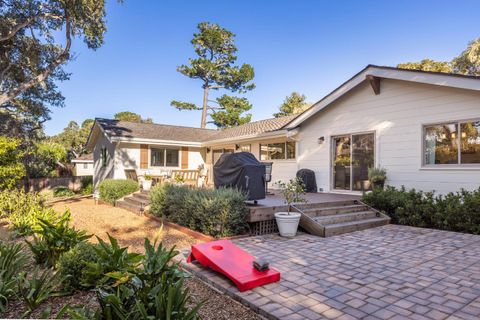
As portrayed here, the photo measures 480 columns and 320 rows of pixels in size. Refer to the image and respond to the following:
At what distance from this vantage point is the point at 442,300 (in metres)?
3.03

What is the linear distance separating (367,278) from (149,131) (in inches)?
584

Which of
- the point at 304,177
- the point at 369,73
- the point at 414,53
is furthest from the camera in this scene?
the point at 414,53

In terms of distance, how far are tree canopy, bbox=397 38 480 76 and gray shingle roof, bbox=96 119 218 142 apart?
50.4ft

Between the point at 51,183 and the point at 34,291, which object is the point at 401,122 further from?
the point at 51,183

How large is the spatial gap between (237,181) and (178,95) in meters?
21.3

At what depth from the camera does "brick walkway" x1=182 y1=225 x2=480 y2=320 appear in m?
2.83

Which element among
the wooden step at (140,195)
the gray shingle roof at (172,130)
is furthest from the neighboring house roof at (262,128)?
the wooden step at (140,195)

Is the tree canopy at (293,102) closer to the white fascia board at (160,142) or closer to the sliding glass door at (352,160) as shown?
the white fascia board at (160,142)

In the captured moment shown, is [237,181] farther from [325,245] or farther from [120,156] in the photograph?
[120,156]

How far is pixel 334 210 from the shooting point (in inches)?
279

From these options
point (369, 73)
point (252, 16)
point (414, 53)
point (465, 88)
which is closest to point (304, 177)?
point (369, 73)

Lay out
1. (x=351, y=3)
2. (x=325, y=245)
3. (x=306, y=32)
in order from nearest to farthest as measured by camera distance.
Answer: (x=325, y=245) → (x=351, y=3) → (x=306, y=32)

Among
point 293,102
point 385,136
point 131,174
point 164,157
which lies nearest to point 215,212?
point 385,136

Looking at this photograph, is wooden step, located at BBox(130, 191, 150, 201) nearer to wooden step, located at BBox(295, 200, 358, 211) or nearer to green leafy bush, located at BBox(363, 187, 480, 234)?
wooden step, located at BBox(295, 200, 358, 211)
